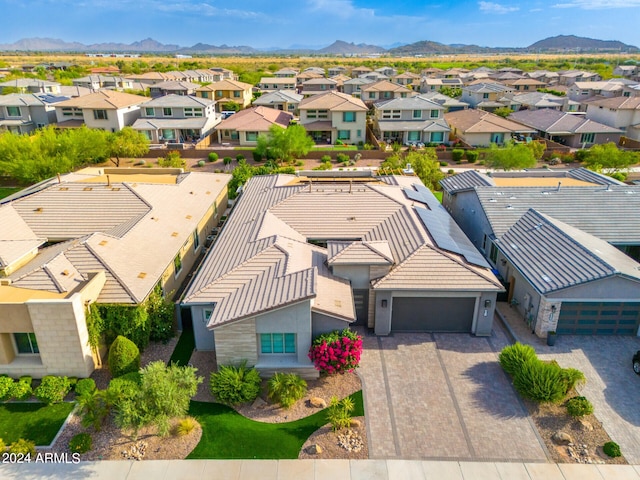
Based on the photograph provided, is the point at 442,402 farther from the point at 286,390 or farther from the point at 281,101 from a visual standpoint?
the point at 281,101

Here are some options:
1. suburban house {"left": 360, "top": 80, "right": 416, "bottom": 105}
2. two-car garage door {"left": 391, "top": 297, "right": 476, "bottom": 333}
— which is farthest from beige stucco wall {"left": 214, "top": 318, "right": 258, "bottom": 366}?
suburban house {"left": 360, "top": 80, "right": 416, "bottom": 105}

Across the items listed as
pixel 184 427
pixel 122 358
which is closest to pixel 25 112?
pixel 122 358

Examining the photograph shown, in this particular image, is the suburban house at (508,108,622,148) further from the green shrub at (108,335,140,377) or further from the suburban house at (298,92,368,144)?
the green shrub at (108,335,140,377)

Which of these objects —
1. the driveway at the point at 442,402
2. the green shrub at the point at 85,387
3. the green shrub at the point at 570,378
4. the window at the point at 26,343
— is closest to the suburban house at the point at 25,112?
the window at the point at 26,343

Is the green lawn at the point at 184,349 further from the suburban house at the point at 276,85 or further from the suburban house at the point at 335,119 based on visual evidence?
the suburban house at the point at 276,85

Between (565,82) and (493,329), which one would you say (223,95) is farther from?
(565,82)

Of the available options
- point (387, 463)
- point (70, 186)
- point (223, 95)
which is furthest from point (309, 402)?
point (223, 95)
